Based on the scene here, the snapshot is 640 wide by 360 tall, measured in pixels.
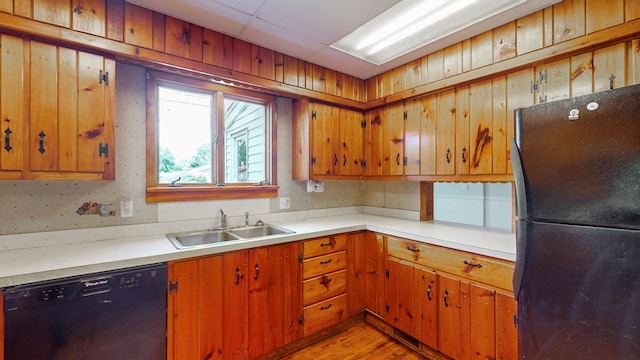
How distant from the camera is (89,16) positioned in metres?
1.63

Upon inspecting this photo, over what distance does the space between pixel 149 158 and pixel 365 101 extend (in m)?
2.17

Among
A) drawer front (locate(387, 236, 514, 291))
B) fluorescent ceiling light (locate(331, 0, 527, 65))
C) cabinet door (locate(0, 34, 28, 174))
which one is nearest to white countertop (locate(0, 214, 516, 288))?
drawer front (locate(387, 236, 514, 291))

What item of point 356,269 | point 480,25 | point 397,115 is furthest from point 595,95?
point 356,269

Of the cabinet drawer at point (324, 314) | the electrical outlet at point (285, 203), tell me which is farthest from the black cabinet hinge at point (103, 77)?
the cabinet drawer at point (324, 314)

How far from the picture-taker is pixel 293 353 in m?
2.19

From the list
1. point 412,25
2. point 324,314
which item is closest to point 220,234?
point 324,314

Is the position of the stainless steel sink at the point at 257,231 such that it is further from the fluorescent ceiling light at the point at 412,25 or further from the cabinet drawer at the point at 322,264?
the fluorescent ceiling light at the point at 412,25

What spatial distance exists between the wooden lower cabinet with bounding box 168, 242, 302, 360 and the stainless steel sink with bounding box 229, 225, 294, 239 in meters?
0.33

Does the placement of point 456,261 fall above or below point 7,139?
below

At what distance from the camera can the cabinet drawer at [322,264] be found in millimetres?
2238

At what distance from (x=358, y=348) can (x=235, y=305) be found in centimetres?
109

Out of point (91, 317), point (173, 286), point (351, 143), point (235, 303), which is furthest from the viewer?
point (351, 143)

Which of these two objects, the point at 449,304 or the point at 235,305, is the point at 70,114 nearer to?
the point at 235,305

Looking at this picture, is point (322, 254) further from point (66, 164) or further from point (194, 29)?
point (194, 29)
